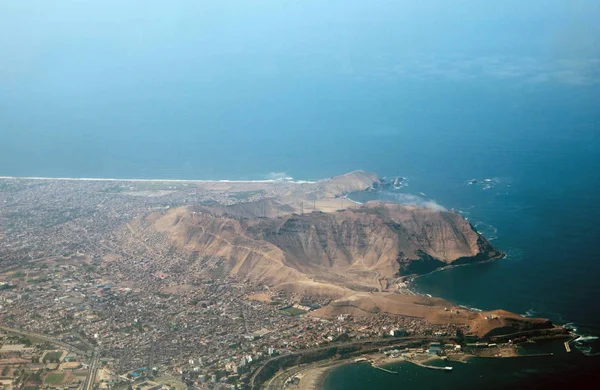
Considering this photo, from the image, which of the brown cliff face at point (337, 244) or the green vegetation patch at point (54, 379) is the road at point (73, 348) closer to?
the green vegetation patch at point (54, 379)

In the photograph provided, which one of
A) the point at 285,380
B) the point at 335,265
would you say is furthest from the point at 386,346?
the point at 335,265

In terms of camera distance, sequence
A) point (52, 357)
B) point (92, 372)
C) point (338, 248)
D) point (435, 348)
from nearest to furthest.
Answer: point (92, 372), point (52, 357), point (435, 348), point (338, 248)

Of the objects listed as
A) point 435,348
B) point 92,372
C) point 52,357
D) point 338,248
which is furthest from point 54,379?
point 338,248

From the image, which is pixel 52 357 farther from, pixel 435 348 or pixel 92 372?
pixel 435 348

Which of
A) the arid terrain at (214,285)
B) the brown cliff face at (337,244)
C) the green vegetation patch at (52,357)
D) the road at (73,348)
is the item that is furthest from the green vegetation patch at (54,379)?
the brown cliff face at (337,244)

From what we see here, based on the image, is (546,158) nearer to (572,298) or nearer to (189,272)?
(572,298)

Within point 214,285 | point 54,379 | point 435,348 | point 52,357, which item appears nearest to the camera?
point 54,379

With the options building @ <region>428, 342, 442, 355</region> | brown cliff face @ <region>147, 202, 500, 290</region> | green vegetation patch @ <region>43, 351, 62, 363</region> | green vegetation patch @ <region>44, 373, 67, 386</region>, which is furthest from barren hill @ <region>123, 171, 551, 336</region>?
green vegetation patch @ <region>44, 373, 67, 386</region>
